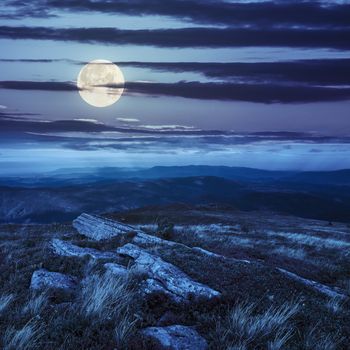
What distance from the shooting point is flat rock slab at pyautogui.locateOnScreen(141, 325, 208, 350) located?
7617 mm

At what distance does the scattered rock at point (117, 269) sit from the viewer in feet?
37.8

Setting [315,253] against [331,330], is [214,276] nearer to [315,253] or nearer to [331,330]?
[331,330]

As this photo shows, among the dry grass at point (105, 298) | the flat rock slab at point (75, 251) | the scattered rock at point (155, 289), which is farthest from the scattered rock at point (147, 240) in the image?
the dry grass at point (105, 298)

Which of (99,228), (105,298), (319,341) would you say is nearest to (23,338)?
(105,298)

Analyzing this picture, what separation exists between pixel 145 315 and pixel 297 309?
365 cm

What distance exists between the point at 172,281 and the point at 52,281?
123 inches

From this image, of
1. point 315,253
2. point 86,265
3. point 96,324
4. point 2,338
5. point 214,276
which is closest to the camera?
point 2,338

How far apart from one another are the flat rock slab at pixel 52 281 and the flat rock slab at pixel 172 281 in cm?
186

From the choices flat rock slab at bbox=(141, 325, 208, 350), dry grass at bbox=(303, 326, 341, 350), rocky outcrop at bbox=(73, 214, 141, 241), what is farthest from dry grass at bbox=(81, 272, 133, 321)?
rocky outcrop at bbox=(73, 214, 141, 241)

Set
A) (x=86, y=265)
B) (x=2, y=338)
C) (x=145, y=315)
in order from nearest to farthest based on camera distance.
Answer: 1. (x=2, y=338)
2. (x=145, y=315)
3. (x=86, y=265)

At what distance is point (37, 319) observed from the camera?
331 inches

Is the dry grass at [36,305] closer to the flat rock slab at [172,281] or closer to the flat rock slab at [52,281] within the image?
the flat rock slab at [52,281]

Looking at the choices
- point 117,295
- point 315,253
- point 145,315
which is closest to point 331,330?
point 145,315

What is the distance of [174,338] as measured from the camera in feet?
25.8
